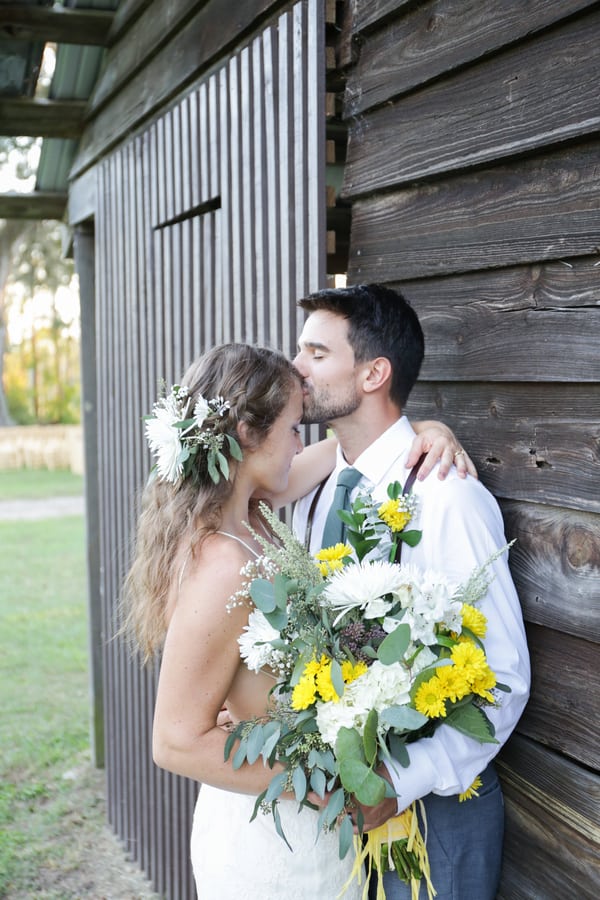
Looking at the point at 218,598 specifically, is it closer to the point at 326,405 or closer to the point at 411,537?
the point at 411,537

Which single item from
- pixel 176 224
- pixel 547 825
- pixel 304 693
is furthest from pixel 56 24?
pixel 547 825

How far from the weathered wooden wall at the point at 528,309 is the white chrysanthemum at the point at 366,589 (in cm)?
51

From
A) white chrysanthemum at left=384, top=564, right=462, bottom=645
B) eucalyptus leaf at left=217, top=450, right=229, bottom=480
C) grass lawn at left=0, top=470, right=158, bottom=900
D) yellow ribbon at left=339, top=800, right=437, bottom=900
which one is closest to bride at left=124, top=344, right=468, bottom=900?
eucalyptus leaf at left=217, top=450, right=229, bottom=480

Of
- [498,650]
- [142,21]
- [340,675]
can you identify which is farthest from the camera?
[142,21]

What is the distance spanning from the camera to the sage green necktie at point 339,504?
2.59 meters

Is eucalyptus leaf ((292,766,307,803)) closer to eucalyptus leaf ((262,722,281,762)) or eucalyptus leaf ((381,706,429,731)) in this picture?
eucalyptus leaf ((262,722,281,762))

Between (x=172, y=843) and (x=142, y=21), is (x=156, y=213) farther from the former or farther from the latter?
(x=172, y=843)

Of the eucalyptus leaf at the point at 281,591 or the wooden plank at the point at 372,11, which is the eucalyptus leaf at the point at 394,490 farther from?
the wooden plank at the point at 372,11

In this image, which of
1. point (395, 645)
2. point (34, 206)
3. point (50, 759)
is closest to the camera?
point (395, 645)

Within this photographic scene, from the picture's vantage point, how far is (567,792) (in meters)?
2.23

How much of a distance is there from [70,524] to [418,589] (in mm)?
16162

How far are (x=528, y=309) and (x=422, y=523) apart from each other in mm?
576

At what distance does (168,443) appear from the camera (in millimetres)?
2375

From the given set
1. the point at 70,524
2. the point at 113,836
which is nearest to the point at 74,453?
the point at 70,524
